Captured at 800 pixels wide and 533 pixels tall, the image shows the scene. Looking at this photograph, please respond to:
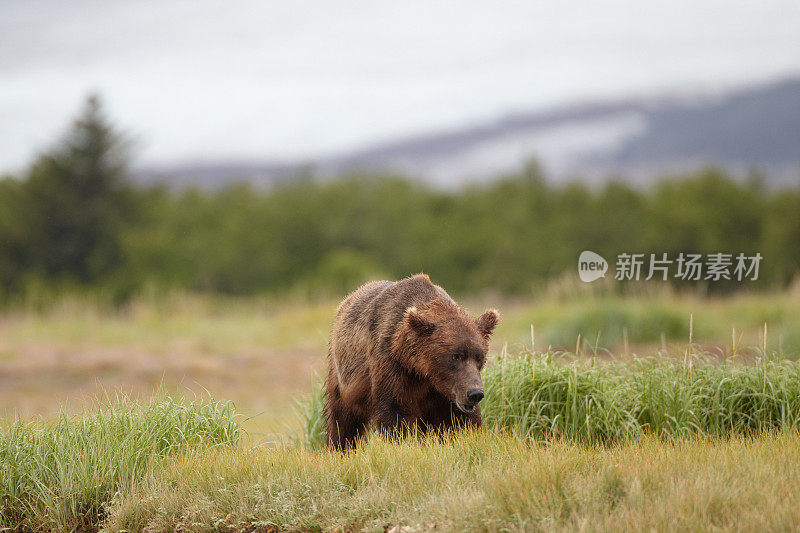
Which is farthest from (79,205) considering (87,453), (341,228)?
(87,453)

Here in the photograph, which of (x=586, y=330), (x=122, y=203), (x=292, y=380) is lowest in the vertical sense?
(x=292, y=380)

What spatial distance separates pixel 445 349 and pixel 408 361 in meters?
0.33

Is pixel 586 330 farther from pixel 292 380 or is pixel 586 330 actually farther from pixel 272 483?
pixel 272 483

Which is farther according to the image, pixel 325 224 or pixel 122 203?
pixel 325 224

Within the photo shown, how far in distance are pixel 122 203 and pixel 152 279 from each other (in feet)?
13.6

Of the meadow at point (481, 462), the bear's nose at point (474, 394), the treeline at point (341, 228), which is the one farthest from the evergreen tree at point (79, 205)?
the bear's nose at point (474, 394)

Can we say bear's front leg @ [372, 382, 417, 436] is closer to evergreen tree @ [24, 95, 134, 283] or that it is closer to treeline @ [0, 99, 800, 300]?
treeline @ [0, 99, 800, 300]

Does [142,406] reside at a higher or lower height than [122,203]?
lower

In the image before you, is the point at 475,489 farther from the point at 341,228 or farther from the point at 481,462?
the point at 341,228

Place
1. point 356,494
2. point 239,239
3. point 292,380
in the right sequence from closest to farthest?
1. point 356,494
2. point 292,380
3. point 239,239

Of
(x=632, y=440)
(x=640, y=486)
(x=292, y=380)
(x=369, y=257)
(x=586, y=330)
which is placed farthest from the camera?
(x=369, y=257)

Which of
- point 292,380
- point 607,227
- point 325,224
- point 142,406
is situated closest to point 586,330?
point 292,380

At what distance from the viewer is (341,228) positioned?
47562mm

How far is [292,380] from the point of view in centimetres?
1797
